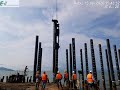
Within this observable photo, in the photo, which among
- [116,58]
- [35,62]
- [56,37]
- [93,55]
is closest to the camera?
[56,37]

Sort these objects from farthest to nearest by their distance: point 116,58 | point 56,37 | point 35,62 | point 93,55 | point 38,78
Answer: point 116,58 → point 35,62 → point 93,55 → point 56,37 → point 38,78

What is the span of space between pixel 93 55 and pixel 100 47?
2.69 m

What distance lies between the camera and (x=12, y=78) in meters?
36.2

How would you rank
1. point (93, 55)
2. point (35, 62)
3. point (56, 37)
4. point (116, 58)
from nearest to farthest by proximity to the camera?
point (56, 37)
point (93, 55)
point (35, 62)
point (116, 58)

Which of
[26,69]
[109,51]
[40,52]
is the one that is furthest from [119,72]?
[26,69]

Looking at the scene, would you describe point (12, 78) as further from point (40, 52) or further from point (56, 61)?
point (56, 61)

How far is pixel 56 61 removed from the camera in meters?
27.5

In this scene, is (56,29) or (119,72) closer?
(56,29)

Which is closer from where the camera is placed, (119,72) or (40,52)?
(40,52)

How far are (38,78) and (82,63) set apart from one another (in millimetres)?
20626

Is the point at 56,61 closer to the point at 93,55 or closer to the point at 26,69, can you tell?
the point at 93,55

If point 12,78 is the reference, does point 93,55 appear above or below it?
above

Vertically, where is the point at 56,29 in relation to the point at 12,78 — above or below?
above

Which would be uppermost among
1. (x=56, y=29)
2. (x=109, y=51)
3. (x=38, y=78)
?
(x=56, y=29)
